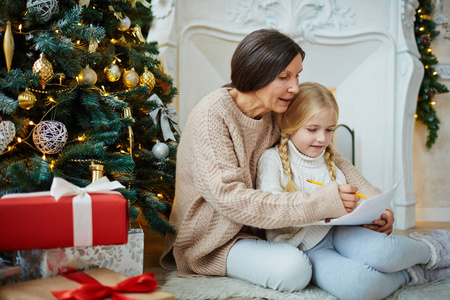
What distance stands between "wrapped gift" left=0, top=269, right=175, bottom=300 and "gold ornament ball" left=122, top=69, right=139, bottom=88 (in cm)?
77

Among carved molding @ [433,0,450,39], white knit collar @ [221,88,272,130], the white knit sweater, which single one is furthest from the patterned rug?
carved molding @ [433,0,450,39]

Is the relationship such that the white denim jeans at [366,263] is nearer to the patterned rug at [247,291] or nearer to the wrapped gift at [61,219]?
the patterned rug at [247,291]

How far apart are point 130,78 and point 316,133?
0.66 metres

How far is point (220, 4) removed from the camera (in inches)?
96.9

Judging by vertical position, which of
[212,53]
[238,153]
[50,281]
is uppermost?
[212,53]

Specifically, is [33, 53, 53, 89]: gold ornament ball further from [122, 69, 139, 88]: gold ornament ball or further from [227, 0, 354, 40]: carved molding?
[227, 0, 354, 40]: carved molding

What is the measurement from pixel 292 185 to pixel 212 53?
144cm

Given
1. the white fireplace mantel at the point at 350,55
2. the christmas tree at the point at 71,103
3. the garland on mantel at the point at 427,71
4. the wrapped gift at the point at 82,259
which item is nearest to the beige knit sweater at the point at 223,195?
the christmas tree at the point at 71,103

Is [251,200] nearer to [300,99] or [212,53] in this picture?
[300,99]

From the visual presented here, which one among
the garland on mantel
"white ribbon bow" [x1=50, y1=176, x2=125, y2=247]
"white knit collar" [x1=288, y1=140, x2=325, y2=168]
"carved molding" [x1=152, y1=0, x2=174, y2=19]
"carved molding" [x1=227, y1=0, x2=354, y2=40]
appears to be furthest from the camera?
the garland on mantel

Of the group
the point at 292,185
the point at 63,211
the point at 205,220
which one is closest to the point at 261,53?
the point at 292,185

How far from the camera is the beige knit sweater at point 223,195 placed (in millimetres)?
1064

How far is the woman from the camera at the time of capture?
1075mm

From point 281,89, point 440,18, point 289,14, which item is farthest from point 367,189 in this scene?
point 440,18
